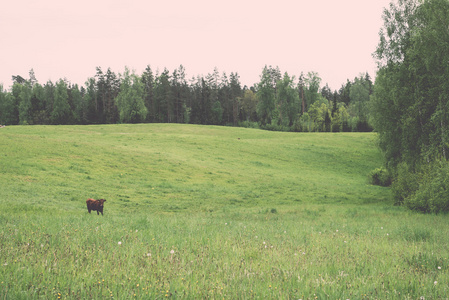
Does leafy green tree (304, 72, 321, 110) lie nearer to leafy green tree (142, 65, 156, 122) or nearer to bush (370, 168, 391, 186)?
leafy green tree (142, 65, 156, 122)

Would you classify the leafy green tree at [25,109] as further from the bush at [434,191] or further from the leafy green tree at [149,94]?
the bush at [434,191]

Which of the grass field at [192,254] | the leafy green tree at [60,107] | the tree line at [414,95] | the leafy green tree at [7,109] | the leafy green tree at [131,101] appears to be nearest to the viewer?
the grass field at [192,254]

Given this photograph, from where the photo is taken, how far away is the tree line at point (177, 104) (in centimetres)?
10962

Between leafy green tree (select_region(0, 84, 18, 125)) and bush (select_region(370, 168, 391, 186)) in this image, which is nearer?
bush (select_region(370, 168, 391, 186))

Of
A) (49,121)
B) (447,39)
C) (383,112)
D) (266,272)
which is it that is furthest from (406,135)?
(49,121)

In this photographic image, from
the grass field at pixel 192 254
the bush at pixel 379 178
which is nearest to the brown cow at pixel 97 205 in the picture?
the grass field at pixel 192 254

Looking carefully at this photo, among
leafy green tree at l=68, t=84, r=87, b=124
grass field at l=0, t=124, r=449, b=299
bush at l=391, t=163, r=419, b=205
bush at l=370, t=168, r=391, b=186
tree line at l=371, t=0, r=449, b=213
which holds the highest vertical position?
leafy green tree at l=68, t=84, r=87, b=124

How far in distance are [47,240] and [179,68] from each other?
143203 millimetres

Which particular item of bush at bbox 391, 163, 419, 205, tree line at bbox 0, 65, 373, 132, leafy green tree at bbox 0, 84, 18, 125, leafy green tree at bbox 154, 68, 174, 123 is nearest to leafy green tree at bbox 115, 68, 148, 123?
tree line at bbox 0, 65, 373, 132

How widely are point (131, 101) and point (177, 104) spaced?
23355 millimetres

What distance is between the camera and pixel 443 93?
71.9 feet

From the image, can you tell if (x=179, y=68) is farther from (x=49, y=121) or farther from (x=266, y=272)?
(x=266, y=272)

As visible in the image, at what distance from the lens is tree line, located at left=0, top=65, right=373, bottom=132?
10962 centimetres

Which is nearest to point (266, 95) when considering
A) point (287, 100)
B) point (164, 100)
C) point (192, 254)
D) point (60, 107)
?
point (287, 100)
